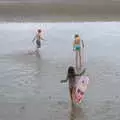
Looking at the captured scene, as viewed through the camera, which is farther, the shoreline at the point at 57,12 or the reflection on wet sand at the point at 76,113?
the shoreline at the point at 57,12

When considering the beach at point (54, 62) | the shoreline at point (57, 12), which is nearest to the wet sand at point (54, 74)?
the beach at point (54, 62)

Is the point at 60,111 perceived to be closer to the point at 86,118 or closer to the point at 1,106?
the point at 86,118

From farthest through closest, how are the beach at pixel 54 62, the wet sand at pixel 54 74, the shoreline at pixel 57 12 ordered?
the shoreline at pixel 57 12
the beach at pixel 54 62
the wet sand at pixel 54 74

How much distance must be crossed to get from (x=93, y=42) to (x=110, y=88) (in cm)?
1133

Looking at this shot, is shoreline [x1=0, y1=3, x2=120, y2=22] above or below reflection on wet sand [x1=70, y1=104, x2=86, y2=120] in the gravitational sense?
above

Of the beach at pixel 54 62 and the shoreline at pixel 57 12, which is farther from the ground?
the shoreline at pixel 57 12

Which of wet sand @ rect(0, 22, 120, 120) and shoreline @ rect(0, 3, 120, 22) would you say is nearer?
wet sand @ rect(0, 22, 120, 120)

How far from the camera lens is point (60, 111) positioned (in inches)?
618


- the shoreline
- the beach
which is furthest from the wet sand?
the shoreline

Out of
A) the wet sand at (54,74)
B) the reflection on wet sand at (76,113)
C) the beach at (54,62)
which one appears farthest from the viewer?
the beach at (54,62)

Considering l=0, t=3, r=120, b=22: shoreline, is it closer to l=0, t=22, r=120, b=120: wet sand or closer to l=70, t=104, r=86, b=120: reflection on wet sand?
l=0, t=22, r=120, b=120: wet sand

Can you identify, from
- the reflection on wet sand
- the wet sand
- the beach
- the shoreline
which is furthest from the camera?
the shoreline

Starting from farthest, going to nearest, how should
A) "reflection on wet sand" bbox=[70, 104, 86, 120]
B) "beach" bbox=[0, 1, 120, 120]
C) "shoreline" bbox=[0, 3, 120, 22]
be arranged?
"shoreline" bbox=[0, 3, 120, 22]
"beach" bbox=[0, 1, 120, 120]
"reflection on wet sand" bbox=[70, 104, 86, 120]

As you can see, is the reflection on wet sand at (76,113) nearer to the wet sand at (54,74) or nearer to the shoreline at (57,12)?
the wet sand at (54,74)
